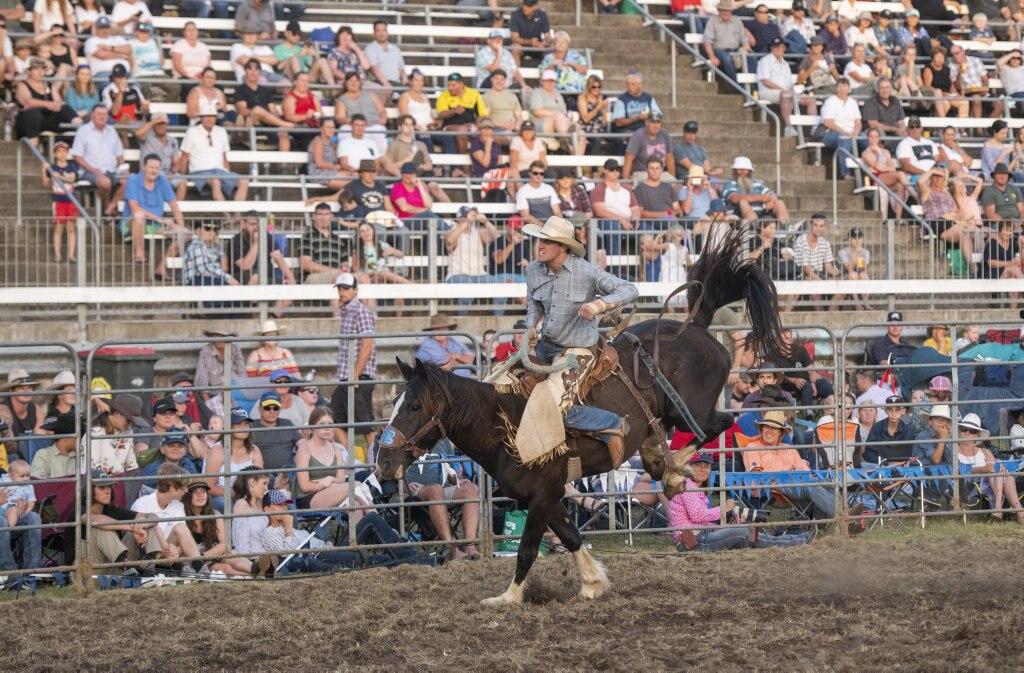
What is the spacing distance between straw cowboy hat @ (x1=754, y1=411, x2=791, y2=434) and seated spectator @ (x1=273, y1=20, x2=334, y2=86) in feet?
29.9

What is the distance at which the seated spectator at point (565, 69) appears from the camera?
64.6 ft

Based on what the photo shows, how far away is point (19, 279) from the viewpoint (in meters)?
14.4

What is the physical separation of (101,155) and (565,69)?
266 inches

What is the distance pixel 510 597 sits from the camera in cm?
877

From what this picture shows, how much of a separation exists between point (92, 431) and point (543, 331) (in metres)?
3.53

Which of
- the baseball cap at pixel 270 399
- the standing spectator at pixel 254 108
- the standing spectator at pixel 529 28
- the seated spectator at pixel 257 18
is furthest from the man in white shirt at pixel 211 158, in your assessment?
the baseball cap at pixel 270 399

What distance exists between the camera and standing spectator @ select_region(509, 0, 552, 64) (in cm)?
2041

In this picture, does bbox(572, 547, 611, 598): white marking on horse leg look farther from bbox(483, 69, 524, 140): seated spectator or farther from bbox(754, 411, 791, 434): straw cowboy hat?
bbox(483, 69, 524, 140): seated spectator

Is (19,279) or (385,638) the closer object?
(385,638)

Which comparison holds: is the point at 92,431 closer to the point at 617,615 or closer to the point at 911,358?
the point at 617,615

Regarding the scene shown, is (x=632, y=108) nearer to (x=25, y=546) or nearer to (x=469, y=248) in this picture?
(x=469, y=248)

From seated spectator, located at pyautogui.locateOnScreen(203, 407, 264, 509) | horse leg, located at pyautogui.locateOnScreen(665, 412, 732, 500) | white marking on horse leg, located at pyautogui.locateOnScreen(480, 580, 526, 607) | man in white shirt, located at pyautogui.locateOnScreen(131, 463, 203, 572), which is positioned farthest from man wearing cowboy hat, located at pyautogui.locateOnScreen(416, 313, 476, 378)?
white marking on horse leg, located at pyautogui.locateOnScreen(480, 580, 526, 607)

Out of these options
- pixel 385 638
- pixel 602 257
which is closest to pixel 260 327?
pixel 602 257

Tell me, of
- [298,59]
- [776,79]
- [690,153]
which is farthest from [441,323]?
[776,79]
